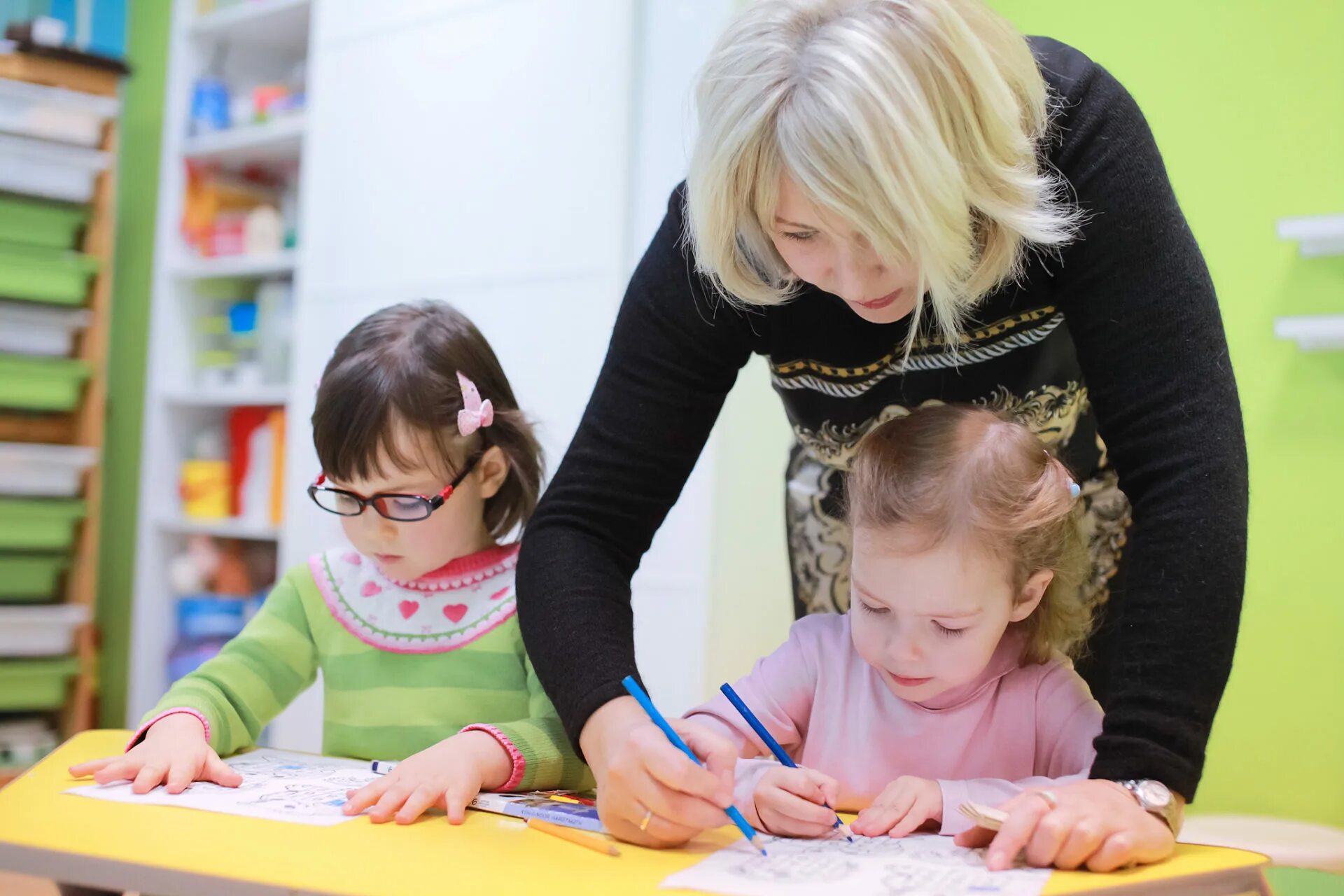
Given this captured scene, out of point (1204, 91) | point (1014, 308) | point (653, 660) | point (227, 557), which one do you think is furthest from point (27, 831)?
point (227, 557)

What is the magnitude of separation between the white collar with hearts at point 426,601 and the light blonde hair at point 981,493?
40 centimetres

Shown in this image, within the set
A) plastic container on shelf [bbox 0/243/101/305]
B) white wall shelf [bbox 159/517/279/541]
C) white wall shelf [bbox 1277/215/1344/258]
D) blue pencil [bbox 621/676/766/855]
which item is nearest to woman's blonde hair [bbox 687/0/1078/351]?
blue pencil [bbox 621/676/766/855]

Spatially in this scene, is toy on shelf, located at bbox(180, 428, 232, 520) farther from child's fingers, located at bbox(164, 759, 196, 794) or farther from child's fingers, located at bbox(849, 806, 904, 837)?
child's fingers, located at bbox(849, 806, 904, 837)

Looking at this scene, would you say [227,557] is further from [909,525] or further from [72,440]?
[909,525]

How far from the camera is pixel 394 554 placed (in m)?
1.14

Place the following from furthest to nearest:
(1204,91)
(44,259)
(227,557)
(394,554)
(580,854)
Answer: (227,557), (44,259), (1204,91), (394,554), (580,854)

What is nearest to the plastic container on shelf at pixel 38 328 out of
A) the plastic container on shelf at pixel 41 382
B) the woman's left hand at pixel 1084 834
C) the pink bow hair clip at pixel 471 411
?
the plastic container on shelf at pixel 41 382

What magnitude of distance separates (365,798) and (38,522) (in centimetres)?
227

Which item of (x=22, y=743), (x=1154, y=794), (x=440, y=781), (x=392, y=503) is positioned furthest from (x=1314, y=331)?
(x=22, y=743)

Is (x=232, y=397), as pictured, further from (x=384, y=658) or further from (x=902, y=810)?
(x=902, y=810)

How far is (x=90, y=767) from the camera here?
93 centimetres

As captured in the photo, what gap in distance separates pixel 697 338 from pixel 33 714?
2473 millimetres

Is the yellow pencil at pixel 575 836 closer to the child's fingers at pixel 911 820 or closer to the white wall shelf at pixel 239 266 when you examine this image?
the child's fingers at pixel 911 820

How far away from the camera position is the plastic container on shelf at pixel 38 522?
8.71ft
